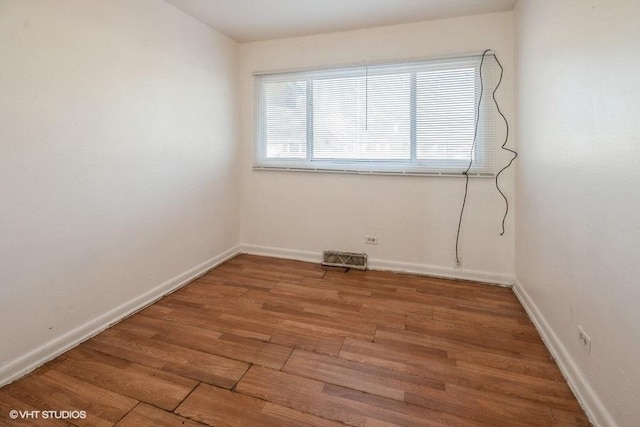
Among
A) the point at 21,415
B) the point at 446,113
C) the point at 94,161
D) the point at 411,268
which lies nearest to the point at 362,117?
the point at 446,113

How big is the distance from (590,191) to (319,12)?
253 cm

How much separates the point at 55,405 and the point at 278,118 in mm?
3045

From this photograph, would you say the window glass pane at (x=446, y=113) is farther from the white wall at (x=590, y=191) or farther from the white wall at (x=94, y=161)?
the white wall at (x=94, y=161)

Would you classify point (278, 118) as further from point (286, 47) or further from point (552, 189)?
point (552, 189)

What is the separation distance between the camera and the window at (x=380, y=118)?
2982mm

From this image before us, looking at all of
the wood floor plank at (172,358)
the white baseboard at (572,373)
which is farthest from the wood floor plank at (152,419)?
the white baseboard at (572,373)

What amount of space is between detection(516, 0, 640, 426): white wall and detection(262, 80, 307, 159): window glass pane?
84.6 inches

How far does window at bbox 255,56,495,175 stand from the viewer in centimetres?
298

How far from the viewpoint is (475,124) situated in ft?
9.75

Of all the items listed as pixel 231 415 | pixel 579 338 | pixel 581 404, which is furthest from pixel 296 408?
pixel 579 338

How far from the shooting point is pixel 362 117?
331 cm

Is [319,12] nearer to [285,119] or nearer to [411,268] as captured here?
[285,119]

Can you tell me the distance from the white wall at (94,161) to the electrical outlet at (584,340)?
289cm

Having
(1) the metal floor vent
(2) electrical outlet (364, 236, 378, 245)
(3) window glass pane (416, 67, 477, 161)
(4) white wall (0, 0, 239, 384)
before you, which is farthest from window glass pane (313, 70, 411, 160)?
(4) white wall (0, 0, 239, 384)
